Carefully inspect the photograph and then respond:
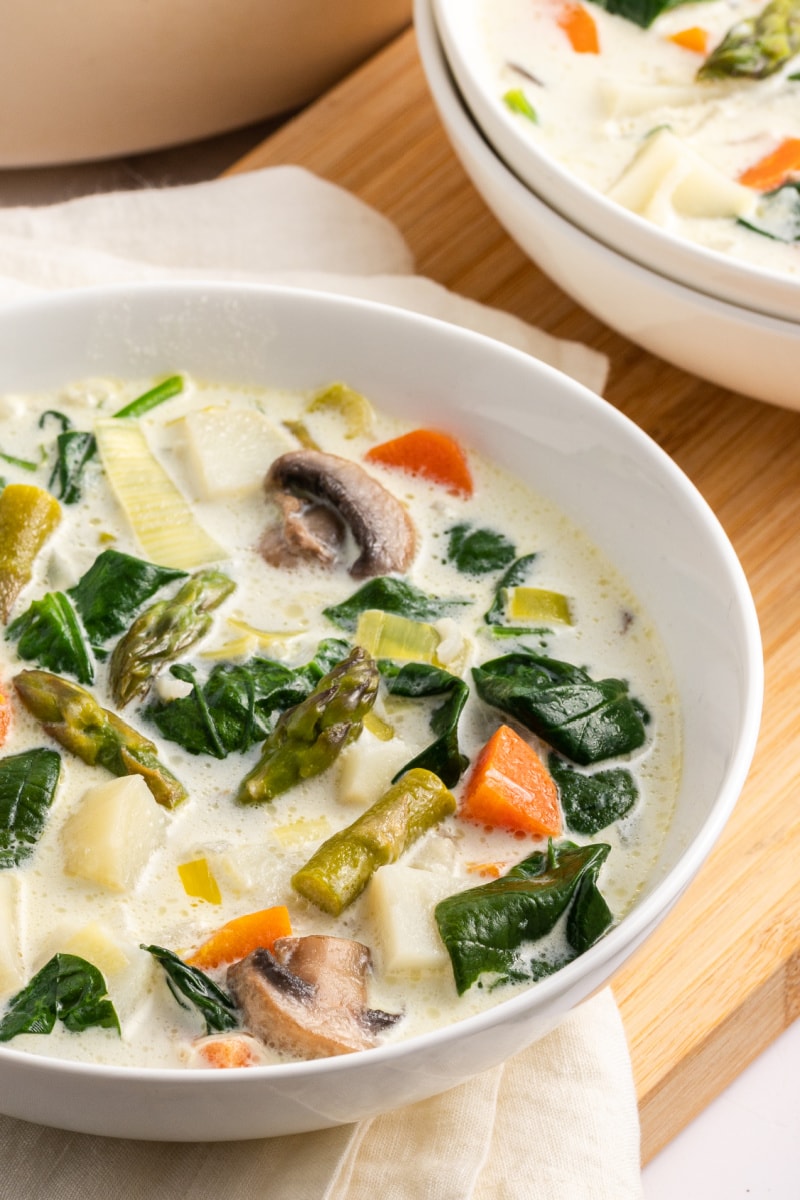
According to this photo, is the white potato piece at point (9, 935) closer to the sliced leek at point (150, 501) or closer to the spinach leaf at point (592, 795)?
the sliced leek at point (150, 501)

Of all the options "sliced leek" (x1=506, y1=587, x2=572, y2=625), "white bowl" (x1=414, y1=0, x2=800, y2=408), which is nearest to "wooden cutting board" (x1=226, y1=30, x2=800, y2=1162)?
"white bowl" (x1=414, y1=0, x2=800, y2=408)

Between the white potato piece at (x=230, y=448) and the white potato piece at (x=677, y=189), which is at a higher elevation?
the white potato piece at (x=677, y=189)

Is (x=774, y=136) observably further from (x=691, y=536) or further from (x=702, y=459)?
(x=691, y=536)

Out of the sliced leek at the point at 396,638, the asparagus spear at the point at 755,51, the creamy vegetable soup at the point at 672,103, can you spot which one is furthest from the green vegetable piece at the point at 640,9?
the sliced leek at the point at 396,638

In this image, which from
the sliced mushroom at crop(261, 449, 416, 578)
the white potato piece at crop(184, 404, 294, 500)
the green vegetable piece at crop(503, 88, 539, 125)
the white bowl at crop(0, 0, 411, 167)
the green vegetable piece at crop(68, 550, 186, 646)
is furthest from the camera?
the white bowl at crop(0, 0, 411, 167)

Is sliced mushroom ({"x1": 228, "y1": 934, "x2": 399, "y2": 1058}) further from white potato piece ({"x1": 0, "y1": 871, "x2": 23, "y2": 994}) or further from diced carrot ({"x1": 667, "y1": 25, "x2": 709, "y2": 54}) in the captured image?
diced carrot ({"x1": 667, "y1": 25, "x2": 709, "y2": 54})
